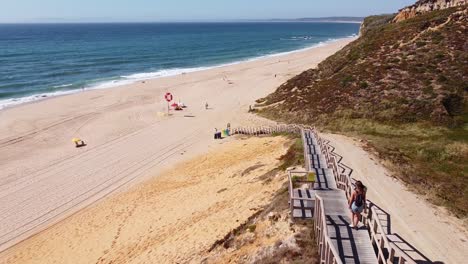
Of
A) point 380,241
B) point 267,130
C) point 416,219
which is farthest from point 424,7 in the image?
point 380,241

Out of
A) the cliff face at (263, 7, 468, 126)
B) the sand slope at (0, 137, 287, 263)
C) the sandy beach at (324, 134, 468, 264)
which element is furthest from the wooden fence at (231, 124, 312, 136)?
the sandy beach at (324, 134, 468, 264)

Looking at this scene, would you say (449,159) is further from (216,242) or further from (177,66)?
(177,66)

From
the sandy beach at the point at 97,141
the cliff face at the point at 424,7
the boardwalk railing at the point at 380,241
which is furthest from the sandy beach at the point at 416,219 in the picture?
the cliff face at the point at 424,7

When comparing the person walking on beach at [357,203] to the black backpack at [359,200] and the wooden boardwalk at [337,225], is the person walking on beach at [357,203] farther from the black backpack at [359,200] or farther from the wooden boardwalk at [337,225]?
the wooden boardwalk at [337,225]

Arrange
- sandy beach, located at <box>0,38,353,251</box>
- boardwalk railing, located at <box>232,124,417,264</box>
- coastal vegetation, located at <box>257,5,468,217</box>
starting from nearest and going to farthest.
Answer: boardwalk railing, located at <box>232,124,417,264</box> < coastal vegetation, located at <box>257,5,468,217</box> < sandy beach, located at <box>0,38,353,251</box>

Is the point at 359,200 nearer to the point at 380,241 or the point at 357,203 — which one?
the point at 357,203

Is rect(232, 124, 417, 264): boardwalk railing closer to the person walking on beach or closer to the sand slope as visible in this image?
the person walking on beach

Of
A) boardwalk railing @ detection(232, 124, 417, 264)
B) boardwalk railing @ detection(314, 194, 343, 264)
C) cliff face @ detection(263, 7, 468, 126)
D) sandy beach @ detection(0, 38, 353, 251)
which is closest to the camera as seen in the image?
boardwalk railing @ detection(314, 194, 343, 264)
